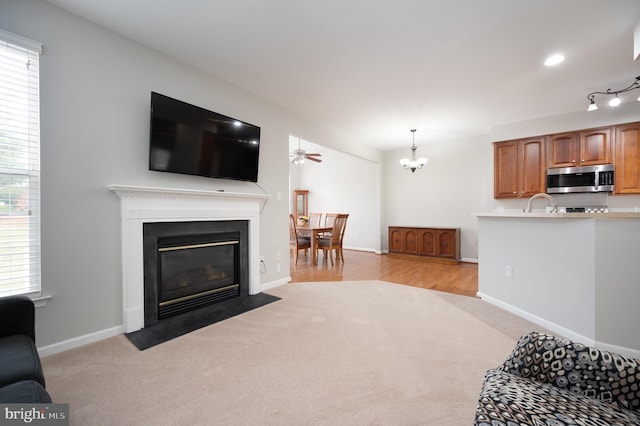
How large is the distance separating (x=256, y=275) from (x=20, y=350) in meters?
2.42

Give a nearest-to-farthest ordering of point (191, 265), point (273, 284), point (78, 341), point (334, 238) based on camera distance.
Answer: point (78, 341)
point (191, 265)
point (273, 284)
point (334, 238)

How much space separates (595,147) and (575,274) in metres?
3.15

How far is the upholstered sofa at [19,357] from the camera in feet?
3.27

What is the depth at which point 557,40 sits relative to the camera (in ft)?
8.32

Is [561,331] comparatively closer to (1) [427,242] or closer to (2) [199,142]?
(1) [427,242]

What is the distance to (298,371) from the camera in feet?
A: 6.20

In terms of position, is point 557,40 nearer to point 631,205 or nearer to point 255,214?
point 631,205

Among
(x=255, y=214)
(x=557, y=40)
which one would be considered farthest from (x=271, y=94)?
(x=557, y=40)

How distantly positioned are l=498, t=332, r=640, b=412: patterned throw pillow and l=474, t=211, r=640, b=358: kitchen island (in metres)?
1.54

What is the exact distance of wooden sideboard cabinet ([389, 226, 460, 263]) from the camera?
5750 millimetres

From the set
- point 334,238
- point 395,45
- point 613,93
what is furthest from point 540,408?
point 334,238

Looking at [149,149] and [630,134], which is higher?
[630,134]

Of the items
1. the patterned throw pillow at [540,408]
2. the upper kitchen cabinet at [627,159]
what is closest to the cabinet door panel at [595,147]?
the upper kitchen cabinet at [627,159]

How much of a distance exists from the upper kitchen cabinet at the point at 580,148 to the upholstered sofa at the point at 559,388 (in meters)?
4.59
